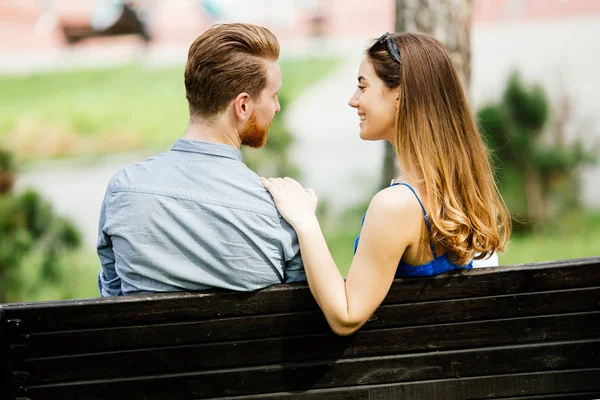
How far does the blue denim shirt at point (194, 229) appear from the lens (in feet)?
6.48

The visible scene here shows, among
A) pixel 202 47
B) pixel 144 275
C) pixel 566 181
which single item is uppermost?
pixel 202 47

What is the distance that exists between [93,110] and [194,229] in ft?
16.4

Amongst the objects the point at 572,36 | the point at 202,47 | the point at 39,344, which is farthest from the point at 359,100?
the point at 572,36

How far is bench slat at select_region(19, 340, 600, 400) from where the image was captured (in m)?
1.97

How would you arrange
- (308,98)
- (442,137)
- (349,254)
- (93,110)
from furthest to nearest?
(308,98)
(93,110)
(349,254)
(442,137)

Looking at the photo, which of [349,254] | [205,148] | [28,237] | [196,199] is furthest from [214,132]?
[349,254]

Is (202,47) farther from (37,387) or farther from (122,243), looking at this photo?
(37,387)

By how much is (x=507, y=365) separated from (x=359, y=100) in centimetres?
93

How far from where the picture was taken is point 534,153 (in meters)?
6.35

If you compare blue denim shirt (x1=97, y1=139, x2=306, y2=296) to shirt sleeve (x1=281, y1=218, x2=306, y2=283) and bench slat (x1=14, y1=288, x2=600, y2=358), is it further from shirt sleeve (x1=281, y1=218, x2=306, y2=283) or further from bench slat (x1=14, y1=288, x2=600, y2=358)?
bench slat (x1=14, y1=288, x2=600, y2=358)

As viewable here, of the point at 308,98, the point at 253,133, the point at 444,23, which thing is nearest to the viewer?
the point at 253,133

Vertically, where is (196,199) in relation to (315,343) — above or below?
above

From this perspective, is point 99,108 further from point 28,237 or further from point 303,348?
point 303,348

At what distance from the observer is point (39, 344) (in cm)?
196
